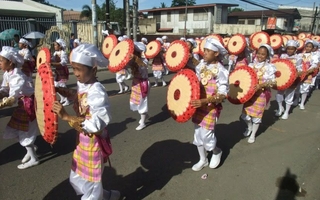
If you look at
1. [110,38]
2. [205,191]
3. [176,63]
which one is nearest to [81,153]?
[205,191]

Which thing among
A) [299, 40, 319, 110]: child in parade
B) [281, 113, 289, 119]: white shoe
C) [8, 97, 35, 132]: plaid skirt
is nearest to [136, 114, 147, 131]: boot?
[8, 97, 35, 132]: plaid skirt

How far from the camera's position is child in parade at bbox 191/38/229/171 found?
3148mm

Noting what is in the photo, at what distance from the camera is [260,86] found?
13.7 feet

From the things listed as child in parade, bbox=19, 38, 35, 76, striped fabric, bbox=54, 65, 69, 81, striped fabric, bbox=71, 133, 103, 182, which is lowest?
striped fabric, bbox=71, 133, 103, 182

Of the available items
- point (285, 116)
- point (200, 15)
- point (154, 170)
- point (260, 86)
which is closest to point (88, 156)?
point (154, 170)

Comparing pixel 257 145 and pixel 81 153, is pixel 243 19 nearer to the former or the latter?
pixel 257 145

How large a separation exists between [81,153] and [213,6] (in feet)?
118

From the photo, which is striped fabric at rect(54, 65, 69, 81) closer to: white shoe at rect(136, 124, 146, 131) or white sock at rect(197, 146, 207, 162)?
white shoe at rect(136, 124, 146, 131)

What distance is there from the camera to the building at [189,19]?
117 ft

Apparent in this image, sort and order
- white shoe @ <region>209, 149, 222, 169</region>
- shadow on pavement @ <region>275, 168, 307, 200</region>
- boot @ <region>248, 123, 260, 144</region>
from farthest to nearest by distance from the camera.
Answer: boot @ <region>248, 123, 260, 144</region>
white shoe @ <region>209, 149, 222, 169</region>
shadow on pavement @ <region>275, 168, 307, 200</region>

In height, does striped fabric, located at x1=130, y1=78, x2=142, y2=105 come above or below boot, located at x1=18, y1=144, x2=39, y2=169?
above

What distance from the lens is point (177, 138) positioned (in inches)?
190

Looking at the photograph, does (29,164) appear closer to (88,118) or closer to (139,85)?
(88,118)

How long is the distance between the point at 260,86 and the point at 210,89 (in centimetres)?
134
